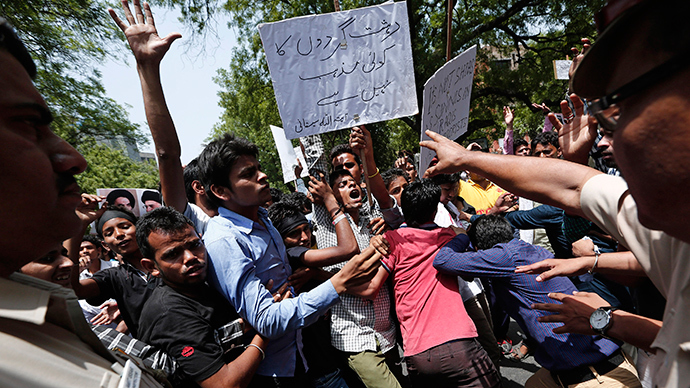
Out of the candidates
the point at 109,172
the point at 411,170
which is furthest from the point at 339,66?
the point at 109,172

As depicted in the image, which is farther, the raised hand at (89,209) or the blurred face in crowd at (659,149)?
the raised hand at (89,209)

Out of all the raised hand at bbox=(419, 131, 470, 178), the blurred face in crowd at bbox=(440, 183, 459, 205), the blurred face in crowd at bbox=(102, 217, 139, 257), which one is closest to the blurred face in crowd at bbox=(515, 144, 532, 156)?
the blurred face in crowd at bbox=(440, 183, 459, 205)

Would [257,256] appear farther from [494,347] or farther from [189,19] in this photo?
[189,19]

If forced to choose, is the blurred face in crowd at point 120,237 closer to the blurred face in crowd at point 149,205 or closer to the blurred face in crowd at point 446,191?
the blurred face in crowd at point 149,205

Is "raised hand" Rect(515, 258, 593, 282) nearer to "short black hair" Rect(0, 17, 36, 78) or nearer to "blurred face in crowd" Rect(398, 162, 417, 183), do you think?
"short black hair" Rect(0, 17, 36, 78)

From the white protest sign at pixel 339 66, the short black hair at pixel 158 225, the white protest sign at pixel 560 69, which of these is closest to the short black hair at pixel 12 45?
the short black hair at pixel 158 225

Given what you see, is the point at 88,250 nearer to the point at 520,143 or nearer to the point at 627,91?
the point at 627,91

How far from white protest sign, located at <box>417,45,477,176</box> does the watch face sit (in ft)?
4.74

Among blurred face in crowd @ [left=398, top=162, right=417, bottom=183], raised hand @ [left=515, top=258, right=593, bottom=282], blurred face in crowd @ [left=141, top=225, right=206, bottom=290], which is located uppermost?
blurred face in crowd @ [left=141, top=225, right=206, bottom=290]

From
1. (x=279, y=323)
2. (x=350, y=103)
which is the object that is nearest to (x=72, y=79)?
(x=350, y=103)

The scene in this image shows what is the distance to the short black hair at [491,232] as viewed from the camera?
9.39ft

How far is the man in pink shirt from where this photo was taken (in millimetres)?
2355

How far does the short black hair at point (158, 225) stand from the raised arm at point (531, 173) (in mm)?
1384

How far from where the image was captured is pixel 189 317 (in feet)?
5.54
